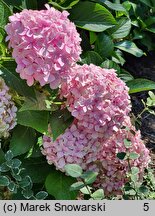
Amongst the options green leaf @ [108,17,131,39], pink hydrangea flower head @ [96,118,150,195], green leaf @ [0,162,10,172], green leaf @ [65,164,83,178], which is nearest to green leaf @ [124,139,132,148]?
pink hydrangea flower head @ [96,118,150,195]

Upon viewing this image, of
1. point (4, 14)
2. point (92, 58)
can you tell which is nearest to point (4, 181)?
point (4, 14)

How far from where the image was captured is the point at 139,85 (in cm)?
223

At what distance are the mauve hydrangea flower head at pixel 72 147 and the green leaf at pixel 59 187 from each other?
85 millimetres

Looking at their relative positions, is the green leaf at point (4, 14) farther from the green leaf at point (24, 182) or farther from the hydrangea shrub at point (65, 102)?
the green leaf at point (24, 182)

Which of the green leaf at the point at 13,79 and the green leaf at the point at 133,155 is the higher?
the green leaf at the point at 13,79

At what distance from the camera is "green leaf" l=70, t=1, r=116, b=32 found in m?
2.36

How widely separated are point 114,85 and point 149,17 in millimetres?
1806

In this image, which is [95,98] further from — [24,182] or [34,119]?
[24,182]

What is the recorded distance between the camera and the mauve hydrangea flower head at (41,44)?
180 cm

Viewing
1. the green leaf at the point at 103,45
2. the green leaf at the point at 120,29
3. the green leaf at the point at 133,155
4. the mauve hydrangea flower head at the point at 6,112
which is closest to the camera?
the mauve hydrangea flower head at the point at 6,112

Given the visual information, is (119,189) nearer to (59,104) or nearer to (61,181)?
(61,181)

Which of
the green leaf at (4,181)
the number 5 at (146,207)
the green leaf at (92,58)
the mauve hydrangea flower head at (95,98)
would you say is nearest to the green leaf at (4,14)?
the mauve hydrangea flower head at (95,98)

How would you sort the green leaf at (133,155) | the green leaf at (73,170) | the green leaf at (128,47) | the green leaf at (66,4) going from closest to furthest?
1. the green leaf at (73,170)
2. the green leaf at (133,155)
3. the green leaf at (66,4)
4. the green leaf at (128,47)

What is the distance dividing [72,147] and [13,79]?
0.30 metres
